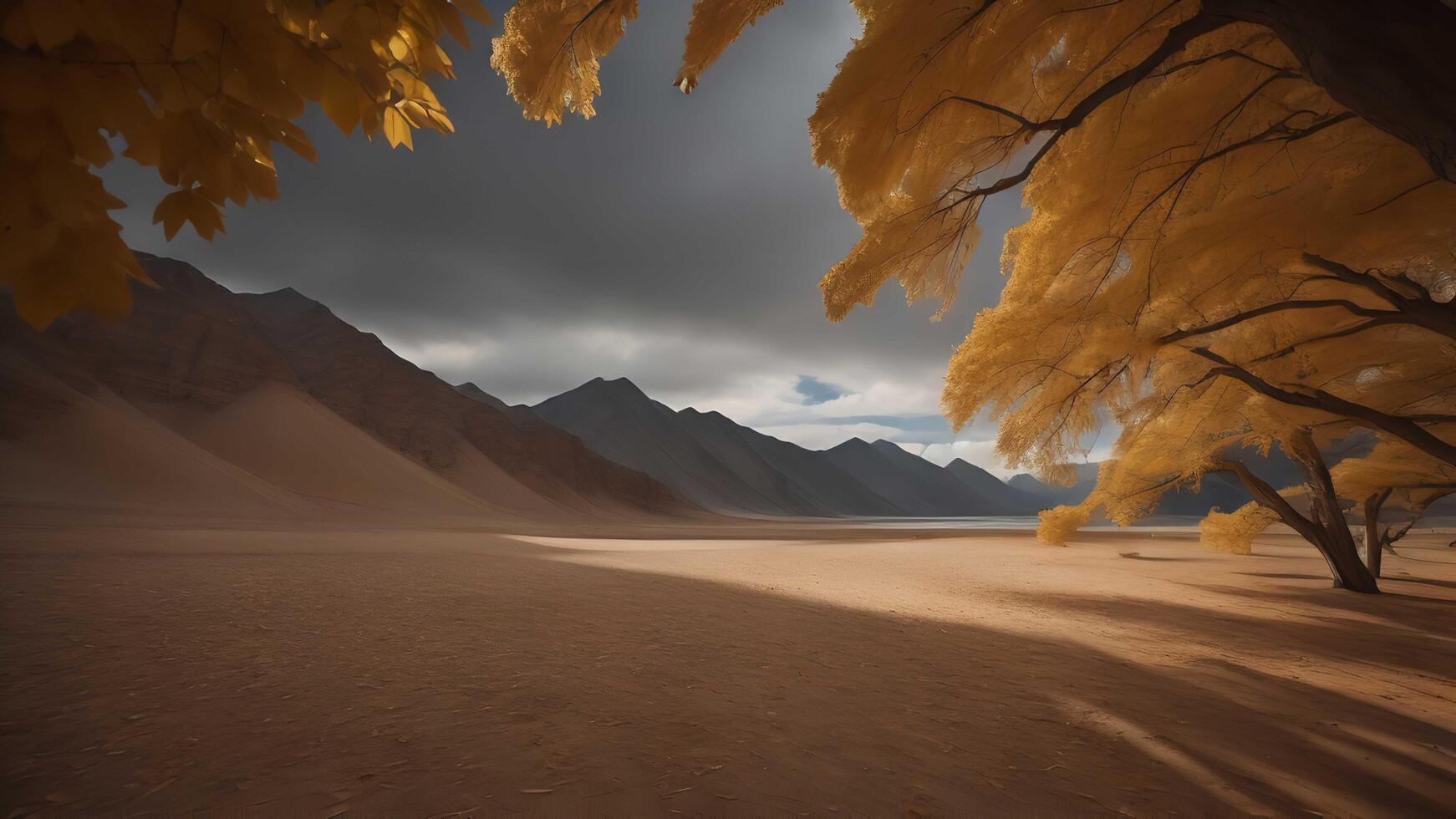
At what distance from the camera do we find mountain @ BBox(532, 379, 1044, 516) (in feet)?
383

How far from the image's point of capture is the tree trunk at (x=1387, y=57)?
1907 millimetres

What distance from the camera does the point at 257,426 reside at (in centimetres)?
3747

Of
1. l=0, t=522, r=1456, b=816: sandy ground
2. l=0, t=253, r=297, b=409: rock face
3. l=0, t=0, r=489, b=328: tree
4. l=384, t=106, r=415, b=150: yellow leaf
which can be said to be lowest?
l=0, t=522, r=1456, b=816: sandy ground

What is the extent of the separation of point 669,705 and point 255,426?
158 feet

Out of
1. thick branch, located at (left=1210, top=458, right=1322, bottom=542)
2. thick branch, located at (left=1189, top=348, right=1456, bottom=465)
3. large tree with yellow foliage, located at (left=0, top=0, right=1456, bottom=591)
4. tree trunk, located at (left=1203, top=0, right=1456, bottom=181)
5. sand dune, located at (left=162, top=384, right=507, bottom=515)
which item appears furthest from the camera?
sand dune, located at (left=162, top=384, right=507, bottom=515)

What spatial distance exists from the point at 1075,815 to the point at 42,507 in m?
28.7

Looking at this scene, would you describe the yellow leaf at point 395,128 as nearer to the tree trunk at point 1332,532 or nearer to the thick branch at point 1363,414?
the thick branch at point 1363,414

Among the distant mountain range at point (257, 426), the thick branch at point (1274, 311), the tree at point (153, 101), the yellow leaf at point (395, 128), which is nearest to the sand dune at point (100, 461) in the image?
the distant mountain range at point (257, 426)

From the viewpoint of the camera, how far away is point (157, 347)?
A: 36750mm

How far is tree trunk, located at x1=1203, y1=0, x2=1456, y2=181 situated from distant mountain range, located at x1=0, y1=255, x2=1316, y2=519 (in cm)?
616

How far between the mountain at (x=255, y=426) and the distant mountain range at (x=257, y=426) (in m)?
0.12

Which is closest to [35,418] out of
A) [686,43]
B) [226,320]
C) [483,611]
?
[226,320]

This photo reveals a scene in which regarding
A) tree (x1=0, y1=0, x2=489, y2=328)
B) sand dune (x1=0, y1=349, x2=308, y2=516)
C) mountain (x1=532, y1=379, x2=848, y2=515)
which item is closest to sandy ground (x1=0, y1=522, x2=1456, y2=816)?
tree (x1=0, y1=0, x2=489, y2=328)

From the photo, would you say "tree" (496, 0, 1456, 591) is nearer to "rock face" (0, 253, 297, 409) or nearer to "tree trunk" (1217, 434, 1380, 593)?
"tree trunk" (1217, 434, 1380, 593)
